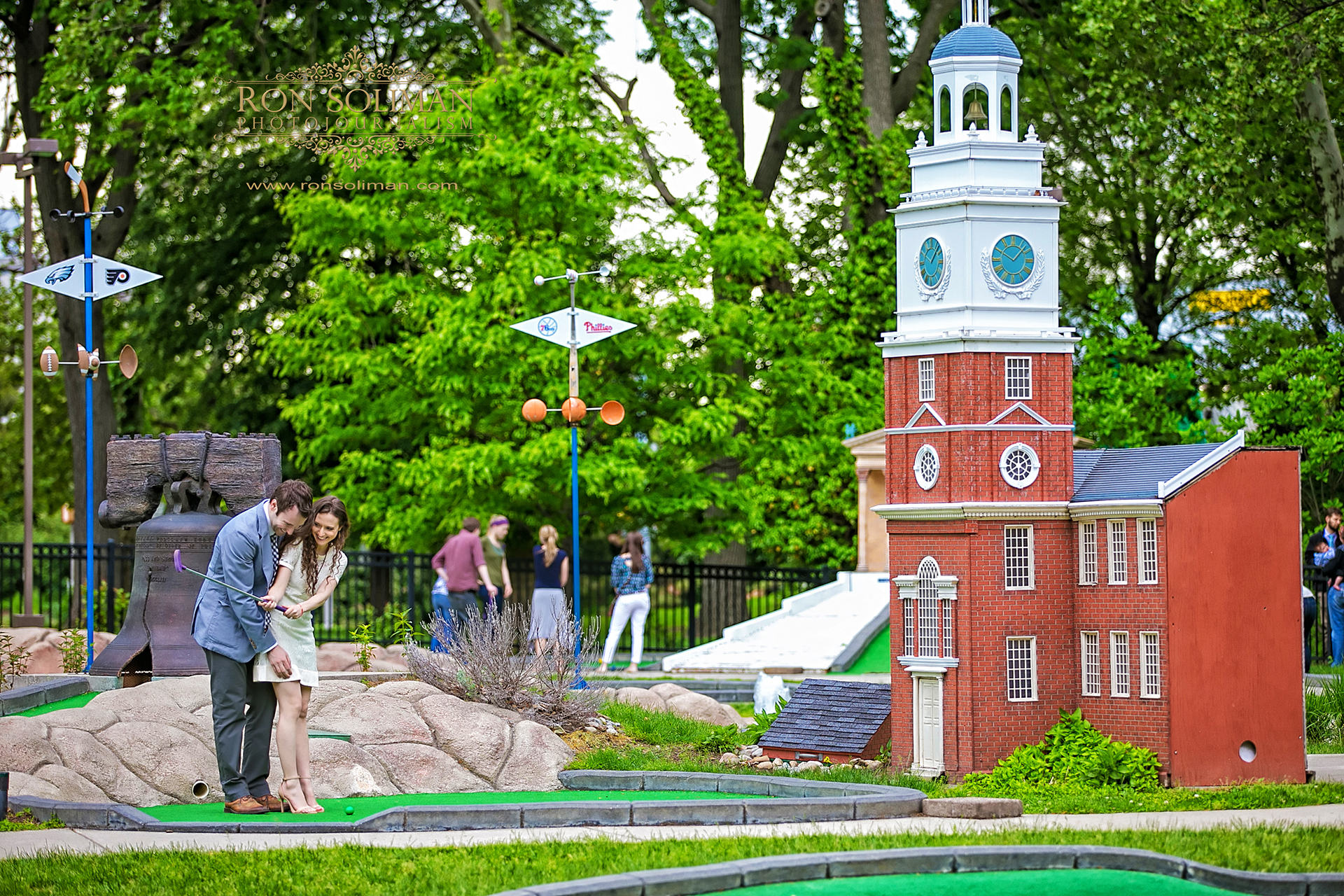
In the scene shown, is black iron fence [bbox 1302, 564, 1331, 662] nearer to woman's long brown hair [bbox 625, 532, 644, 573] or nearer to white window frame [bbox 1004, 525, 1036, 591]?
woman's long brown hair [bbox 625, 532, 644, 573]

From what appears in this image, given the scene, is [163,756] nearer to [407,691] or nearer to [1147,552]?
[407,691]

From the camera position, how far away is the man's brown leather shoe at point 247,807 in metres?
10.3

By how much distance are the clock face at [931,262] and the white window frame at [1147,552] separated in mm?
2799

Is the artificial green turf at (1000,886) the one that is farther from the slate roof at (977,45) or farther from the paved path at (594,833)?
the slate roof at (977,45)

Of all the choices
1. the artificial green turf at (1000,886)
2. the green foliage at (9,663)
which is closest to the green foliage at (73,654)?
the green foliage at (9,663)

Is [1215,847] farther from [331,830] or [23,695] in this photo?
[23,695]

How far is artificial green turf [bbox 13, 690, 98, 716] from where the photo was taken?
46.7 ft

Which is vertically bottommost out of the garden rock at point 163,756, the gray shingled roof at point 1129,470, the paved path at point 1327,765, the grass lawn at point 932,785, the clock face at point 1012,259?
the paved path at point 1327,765

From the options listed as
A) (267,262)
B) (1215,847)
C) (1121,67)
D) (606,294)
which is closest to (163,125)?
(267,262)

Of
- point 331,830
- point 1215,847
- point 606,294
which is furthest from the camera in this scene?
point 606,294

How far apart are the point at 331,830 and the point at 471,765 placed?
286 cm

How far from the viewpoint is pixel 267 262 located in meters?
34.3

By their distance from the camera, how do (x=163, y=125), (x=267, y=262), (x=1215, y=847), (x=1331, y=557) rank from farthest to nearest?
1. (x=267, y=262)
2. (x=163, y=125)
3. (x=1331, y=557)
4. (x=1215, y=847)

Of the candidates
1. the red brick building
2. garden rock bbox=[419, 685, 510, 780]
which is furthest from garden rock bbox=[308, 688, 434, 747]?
the red brick building
